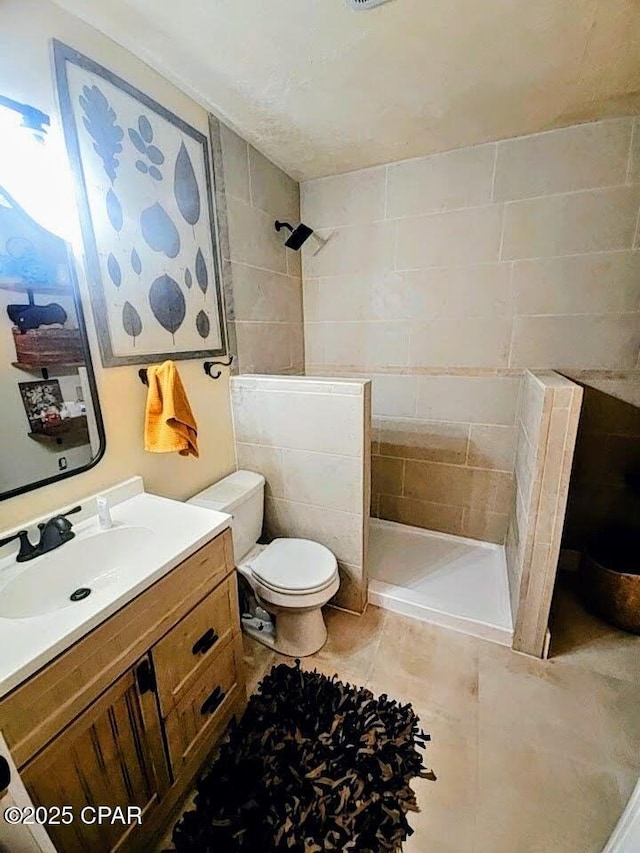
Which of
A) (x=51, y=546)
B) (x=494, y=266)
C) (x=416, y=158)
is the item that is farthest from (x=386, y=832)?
(x=416, y=158)

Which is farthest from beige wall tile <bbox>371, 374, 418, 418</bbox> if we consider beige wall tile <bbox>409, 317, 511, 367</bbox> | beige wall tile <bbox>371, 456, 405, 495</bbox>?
beige wall tile <bbox>371, 456, 405, 495</bbox>

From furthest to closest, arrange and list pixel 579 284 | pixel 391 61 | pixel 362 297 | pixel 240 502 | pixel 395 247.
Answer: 1. pixel 362 297
2. pixel 395 247
3. pixel 579 284
4. pixel 240 502
5. pixel 391 61

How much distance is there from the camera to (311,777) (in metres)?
1.18

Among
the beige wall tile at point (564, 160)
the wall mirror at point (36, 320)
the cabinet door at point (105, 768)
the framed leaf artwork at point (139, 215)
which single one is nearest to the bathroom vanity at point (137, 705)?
the cabinet door at point (105, 768)

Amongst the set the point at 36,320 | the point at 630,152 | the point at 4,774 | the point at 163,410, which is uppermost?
the point at 630,152

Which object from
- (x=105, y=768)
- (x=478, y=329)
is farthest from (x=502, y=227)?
(x=105, y=768)

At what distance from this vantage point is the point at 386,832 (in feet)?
3.48

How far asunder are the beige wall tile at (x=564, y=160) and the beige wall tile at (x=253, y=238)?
3.93 feet

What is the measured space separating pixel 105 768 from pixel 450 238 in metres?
2.50

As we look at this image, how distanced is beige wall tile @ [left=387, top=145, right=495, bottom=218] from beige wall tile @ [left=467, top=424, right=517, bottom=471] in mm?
1225

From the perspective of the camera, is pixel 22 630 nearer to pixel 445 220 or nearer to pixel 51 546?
pixel 51 546

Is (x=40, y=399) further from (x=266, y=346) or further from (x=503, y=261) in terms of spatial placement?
(x=503, y=261)

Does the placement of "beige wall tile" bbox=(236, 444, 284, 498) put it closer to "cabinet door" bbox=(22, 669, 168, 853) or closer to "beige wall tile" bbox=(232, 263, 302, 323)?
"beige wall tile" bbox=(232, 263, 302, 323)

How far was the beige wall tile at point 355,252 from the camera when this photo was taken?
7.09 ft
